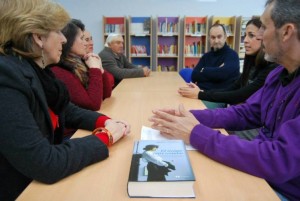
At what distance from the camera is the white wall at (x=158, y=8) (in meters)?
5.46

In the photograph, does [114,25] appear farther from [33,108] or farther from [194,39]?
[33,108]

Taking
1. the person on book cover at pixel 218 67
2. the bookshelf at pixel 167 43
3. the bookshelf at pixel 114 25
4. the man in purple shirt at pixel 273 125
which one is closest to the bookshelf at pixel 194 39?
the bookshelf at pixel 167 43

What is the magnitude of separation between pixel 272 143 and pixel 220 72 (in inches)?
85.6

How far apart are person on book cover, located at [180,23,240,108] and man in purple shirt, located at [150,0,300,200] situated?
167 cm

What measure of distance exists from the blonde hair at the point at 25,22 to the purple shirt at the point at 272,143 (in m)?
0.68

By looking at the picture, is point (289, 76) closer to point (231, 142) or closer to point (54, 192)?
point (231, 142)

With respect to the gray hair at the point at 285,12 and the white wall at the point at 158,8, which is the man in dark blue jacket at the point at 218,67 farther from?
the white wall at the point at 158,8

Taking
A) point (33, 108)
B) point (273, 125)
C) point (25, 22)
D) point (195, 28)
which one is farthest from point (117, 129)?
point (195, 28)

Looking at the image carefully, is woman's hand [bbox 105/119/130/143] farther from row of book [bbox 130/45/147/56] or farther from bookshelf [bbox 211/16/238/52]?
bookshelf [bbox 211/16/238/52]

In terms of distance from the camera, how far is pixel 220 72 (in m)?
2.97

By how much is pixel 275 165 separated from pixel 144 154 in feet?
1.39

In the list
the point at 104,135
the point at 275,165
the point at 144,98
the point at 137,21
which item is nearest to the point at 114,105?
the point at 144,98

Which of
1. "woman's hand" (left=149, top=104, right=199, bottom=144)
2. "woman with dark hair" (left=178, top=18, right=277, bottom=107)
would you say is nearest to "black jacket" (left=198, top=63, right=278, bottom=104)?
"woman with dark hair" (left=178, top=18, right=277, bottom=107)

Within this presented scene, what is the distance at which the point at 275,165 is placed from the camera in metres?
0.84
